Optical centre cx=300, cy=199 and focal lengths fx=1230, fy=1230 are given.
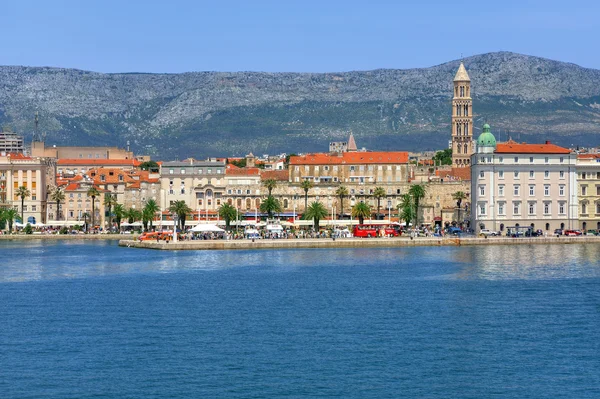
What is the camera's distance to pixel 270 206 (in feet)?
430

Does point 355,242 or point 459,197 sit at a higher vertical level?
point 459,197

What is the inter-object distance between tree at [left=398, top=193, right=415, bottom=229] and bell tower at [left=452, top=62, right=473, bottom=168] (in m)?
49.1

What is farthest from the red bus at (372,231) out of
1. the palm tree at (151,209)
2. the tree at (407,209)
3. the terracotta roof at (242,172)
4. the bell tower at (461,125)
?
the bell tower at (461,125)

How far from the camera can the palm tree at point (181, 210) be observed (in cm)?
13100

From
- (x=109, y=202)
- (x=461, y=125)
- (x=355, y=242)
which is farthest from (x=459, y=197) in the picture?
(x=461, y=125)

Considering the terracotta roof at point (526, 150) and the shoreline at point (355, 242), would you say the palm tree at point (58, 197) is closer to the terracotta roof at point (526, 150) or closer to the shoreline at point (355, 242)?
the shoreline at point (355, 242)

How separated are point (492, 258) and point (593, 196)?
32.2 metres

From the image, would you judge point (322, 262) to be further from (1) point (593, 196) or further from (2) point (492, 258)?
(1) point (593, 196)

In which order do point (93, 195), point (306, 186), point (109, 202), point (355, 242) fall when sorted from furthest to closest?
point (93, 195) < point (109, 202) < point (306, 186) < point (355, 242)

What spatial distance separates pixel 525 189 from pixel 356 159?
32.8 metres

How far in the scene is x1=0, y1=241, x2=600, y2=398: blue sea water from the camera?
39.2 meters

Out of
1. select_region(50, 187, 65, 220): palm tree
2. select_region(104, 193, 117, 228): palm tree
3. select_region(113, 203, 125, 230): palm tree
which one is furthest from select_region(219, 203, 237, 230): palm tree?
select_region(50, 187, 65, 220): palm tree

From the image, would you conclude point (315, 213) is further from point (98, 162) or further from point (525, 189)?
point (98, 162)

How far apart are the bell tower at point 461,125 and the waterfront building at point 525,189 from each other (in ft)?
221
